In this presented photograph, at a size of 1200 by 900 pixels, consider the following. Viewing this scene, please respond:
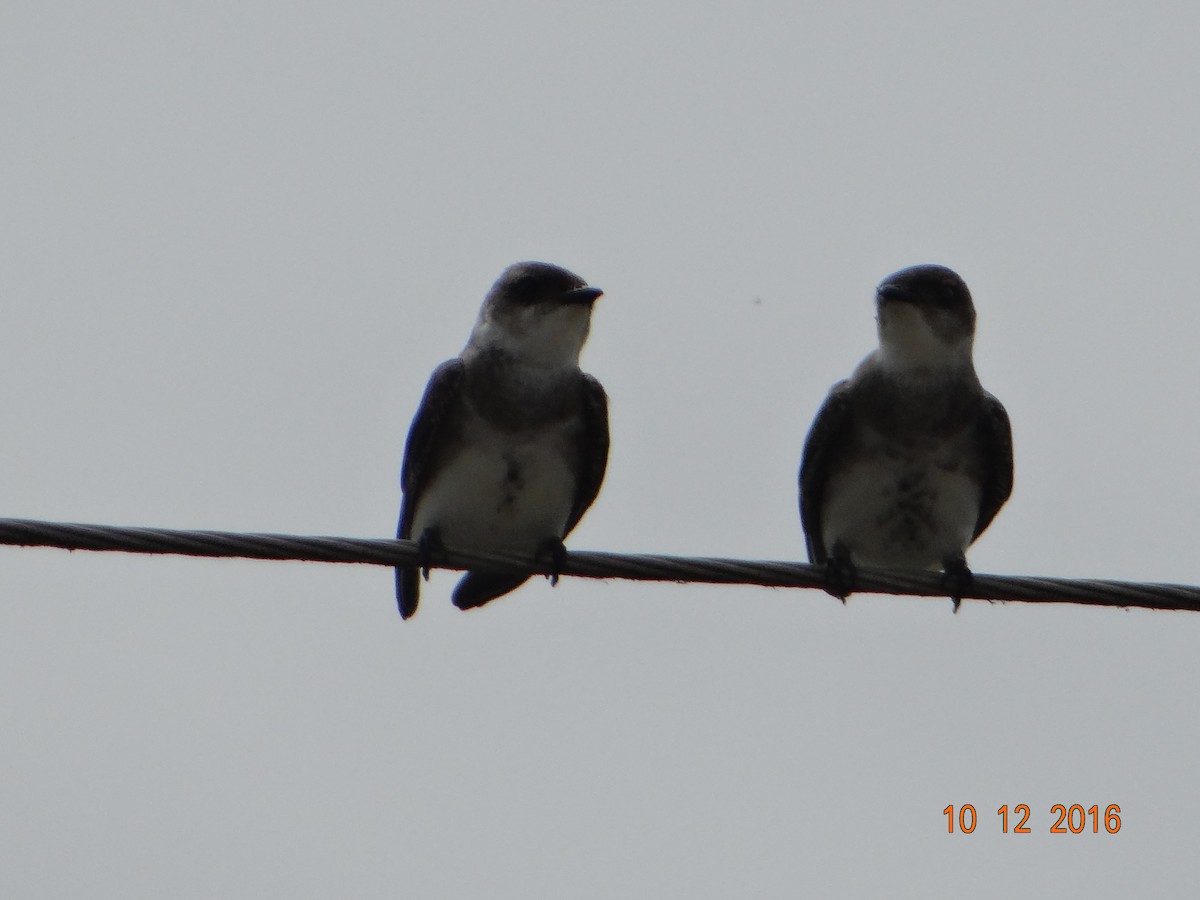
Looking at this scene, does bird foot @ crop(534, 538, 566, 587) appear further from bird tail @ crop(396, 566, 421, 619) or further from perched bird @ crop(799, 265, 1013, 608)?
perched bird @ crop(799, 265, 1013, 608)

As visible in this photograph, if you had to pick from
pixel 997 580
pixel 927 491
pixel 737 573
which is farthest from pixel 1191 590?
pixel 927 491

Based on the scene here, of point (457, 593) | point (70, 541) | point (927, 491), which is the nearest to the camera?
point (70, 541)

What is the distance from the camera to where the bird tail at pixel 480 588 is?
29.8ft

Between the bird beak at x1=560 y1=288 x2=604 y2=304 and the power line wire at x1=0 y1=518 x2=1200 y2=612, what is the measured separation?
221cm

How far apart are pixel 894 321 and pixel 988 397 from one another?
22.5 inches

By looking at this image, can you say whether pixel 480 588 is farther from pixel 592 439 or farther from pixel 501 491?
pixel 592 439

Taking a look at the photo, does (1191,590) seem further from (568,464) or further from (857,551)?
(568,464)

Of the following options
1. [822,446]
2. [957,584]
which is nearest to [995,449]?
[822,446]

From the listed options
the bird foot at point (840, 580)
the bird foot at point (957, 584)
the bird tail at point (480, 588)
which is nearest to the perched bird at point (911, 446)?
the bird foot at point (957, 584)

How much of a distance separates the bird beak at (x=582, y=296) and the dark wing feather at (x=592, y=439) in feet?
1.17

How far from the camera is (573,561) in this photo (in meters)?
6.41

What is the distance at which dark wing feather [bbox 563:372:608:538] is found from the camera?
28.9 feet

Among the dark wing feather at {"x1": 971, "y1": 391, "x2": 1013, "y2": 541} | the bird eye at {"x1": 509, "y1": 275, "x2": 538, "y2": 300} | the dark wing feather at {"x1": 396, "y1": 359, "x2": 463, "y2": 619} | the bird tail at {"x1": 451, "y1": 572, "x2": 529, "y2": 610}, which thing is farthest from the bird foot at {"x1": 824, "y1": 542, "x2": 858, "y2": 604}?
the bird eye at {"x1": 509, "y1": 275, "x2": 538, "y2": 300}

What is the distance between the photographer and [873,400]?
28.4 feet
